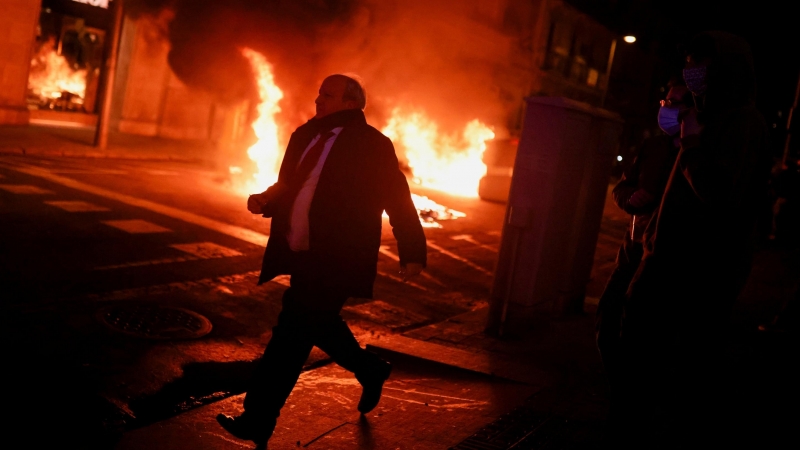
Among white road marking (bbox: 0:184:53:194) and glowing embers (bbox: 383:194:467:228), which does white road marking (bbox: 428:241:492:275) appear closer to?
glowing embers (bbox: 383:194:467:228)

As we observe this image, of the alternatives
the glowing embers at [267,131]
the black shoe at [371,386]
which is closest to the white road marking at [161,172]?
the glowing embers at [267,131]

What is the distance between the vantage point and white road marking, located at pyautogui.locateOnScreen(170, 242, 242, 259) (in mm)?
8164

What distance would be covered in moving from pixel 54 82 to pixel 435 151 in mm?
12248

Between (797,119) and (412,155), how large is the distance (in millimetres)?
10824

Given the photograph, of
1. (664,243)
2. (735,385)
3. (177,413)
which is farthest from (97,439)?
(735,385)

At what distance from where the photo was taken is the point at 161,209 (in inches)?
408

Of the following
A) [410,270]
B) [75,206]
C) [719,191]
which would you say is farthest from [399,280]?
[719,191]

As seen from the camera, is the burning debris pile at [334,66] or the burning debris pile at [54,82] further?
the burning debris pile at [54,82]

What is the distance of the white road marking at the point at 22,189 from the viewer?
9.81 metres

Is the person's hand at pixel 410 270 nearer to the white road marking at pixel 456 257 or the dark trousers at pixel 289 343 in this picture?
the dark trousers at pixel 289 343

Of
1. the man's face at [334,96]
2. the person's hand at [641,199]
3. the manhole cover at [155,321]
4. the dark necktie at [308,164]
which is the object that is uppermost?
the man's face at [334,96]

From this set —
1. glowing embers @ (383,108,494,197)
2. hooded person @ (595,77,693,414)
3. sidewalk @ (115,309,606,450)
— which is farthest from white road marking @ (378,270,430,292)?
glowing embers @ (383,108,494,197)

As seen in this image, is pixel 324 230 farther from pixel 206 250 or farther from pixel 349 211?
pixel 206 250

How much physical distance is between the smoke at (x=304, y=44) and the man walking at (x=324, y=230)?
1163 centimetres
